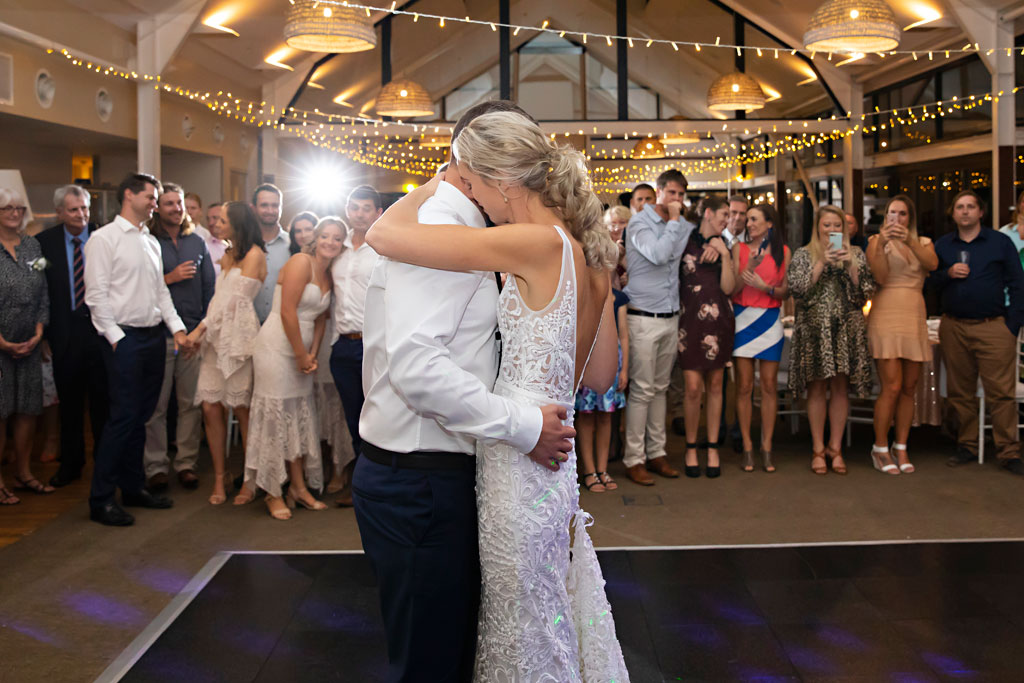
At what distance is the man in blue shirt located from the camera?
17.2 ft

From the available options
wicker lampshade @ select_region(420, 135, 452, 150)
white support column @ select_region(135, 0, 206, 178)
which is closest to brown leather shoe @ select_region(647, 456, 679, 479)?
white support column @ select_region(135, 0, 206, 178)

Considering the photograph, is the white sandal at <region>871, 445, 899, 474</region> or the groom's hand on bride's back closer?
the groom's hand on bride's back

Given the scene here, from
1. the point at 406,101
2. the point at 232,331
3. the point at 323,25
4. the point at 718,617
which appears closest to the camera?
the point at 718,617

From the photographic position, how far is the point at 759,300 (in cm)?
→ 521

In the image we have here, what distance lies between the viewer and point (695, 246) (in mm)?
5172

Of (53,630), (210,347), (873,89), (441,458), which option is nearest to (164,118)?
(210,347)

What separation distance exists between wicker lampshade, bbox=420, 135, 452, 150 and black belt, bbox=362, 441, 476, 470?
988 centimetres

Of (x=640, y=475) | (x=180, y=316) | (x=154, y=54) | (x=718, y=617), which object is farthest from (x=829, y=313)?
(x=154, y=54)

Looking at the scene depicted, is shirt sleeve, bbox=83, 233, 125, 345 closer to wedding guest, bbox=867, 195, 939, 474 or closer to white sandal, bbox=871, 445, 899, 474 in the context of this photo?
wedding guest, bbox=867, 195, 939, 474

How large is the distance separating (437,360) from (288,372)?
9.82 ft

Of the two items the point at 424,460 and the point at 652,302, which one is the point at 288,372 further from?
the point at 424,460

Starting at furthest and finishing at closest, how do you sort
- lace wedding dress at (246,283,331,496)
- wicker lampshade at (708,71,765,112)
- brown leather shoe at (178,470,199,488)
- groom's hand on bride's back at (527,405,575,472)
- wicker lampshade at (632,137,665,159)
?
wicker lampshade at (632,137,665,159), wicker lampshade at (708,71,765,112), brown leather shoe at (178,470,199,488), lace wedding dress at (246,283,331,496), groom's hand on bride's back at (527,405,575,472)

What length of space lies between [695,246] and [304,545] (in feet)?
8.53

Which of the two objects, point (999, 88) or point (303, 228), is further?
point (999, 88)
